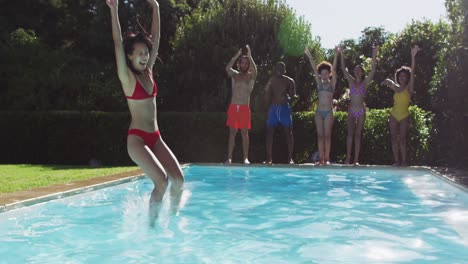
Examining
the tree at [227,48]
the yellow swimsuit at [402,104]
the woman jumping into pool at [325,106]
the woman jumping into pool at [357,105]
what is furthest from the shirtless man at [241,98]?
the tree at [227,48]

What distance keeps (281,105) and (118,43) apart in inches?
280

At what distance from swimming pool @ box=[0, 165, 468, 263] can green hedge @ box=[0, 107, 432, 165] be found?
3.91 m

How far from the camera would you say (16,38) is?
70.7 feet

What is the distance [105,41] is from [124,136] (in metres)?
15.5

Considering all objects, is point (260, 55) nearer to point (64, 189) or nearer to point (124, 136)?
point (124, 136)

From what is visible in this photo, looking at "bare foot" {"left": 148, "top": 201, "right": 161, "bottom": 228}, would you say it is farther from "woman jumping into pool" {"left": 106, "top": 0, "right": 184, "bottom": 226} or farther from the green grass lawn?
the green grass lawn

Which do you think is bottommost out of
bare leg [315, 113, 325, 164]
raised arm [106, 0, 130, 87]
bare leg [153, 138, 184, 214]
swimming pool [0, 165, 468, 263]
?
swimming pool [0, 165, 468, 263]

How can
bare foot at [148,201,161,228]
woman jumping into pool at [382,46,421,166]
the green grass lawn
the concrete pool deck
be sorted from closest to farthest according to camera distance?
bare foot at [148,201,161,228] → the concrete pool deck → the green grass lawn → woman jumping into pool at [382,46,421,166]

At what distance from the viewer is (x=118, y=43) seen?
467 cm

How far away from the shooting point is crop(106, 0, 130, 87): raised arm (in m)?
4.57

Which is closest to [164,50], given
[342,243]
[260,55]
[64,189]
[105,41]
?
[105,41]

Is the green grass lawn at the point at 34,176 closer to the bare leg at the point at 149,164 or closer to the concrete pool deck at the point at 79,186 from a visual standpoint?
the concrete pool deck at the point at 79,186

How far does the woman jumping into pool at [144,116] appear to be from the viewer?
4.88m

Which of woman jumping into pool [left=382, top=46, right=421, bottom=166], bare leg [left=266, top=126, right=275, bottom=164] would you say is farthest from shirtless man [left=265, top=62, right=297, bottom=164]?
woman jumping into pool [left=382, top=46, right=421, bottom=166]
